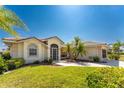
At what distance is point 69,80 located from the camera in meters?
11.3

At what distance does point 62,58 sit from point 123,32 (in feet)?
18.4

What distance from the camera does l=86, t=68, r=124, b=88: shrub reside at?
25.1ft

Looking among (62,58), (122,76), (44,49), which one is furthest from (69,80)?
(44,49)

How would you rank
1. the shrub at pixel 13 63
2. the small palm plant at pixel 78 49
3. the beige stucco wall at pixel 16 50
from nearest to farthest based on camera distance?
1. the shrub at pixel 13 63
2. the beige stucco wall at pixel 16 50
3. the small palm plant at pixel 78 49

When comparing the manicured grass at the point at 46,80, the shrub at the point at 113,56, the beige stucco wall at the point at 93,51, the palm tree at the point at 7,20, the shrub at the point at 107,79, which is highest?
the palm tree at the point at 7,20

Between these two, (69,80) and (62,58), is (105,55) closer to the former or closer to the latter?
(62,58)

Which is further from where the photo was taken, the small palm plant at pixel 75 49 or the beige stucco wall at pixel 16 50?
the small palm plant at pixel 75 49

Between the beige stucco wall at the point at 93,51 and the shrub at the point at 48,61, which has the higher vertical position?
the beige stucco wall at the point at 93,51

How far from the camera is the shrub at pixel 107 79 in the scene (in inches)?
301

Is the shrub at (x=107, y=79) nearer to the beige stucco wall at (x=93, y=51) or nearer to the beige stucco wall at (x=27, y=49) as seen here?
the beige stucco wall at (x=27, y=49)

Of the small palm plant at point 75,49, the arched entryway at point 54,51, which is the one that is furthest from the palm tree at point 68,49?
the arched entryway at point 54,51

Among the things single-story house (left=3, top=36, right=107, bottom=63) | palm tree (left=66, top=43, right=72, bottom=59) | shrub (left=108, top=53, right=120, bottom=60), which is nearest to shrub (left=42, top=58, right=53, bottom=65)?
single-story house (left=3, top=36, right=107, bottom=63)

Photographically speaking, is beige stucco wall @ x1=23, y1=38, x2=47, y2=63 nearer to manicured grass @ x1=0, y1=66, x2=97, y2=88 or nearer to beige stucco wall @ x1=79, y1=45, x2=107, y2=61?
beige stucco wall @ x1=79, y1=45, x2=107, y2=61
